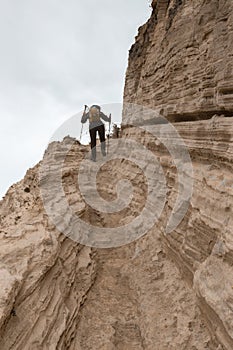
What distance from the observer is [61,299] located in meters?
5.13

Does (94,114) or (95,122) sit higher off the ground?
(94,114)

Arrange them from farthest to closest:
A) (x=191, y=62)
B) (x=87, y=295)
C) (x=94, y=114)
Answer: (x=94, y=114) → (x=191, y=62) → (x=87, y=295)

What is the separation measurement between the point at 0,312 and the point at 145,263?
10.9 feet

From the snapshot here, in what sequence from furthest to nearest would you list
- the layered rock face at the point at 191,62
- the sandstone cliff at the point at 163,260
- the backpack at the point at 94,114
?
the backpack at the point at 94,114 < the layered rock face at the point at 191,62 < the sandstone cliff at the point at 163,260

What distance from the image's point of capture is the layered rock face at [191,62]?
565cm

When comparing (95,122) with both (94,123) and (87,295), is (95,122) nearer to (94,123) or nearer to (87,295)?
(94,123)

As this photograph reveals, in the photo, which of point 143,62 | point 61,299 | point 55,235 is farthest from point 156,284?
point 143,62

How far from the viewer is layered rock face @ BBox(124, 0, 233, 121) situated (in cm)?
565

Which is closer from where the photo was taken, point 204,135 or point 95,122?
point 204,135

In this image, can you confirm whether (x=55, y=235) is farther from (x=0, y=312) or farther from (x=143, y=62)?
(x=143, y=62)

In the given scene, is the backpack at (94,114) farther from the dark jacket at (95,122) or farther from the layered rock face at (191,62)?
the layered rock face at (191,62)

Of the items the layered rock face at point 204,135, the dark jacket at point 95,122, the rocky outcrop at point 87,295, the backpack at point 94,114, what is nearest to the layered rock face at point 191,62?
the layered rock face at point 204,135

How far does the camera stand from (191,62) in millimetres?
7125

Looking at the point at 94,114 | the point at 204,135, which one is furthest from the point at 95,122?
the point at 204,135
